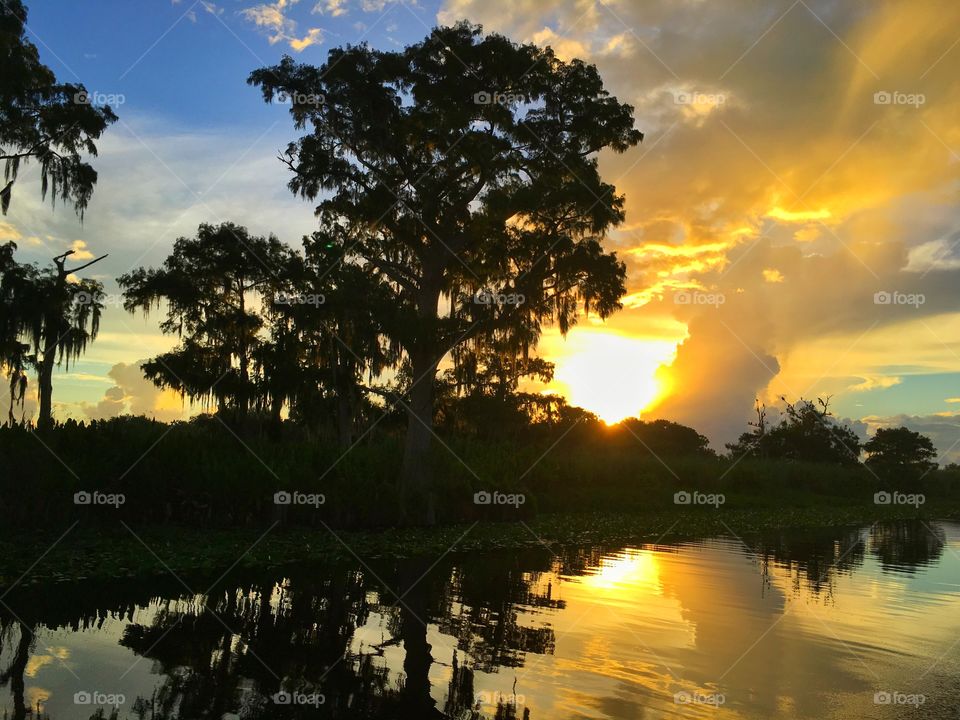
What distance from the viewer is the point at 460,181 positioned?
25.2 m

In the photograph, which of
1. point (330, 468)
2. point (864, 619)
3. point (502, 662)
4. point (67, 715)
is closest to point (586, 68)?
point (330, 468)

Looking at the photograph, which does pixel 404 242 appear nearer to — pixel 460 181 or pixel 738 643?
pixel 460 181

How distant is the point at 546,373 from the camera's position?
4141 cm

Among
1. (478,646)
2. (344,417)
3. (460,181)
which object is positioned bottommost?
(478,646)

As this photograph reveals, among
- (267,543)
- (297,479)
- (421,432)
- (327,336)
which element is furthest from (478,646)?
(327,336)

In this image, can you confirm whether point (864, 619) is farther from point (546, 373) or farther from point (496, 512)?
point (546, 373)

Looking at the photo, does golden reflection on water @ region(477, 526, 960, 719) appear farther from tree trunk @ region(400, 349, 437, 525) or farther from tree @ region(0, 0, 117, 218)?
tree @ region(0, 0, 117, 218)

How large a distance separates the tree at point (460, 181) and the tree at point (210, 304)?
35.9ft

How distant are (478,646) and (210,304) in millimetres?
28960

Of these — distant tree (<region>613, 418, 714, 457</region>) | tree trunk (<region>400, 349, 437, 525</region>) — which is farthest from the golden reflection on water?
distant tree (<region>613, 418, 714, 457</region>)

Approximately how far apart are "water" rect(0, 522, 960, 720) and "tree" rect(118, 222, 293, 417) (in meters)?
20.5

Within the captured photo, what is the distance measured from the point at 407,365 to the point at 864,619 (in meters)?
20.6

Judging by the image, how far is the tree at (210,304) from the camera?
34312 millimetres

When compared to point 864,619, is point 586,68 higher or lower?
higher
